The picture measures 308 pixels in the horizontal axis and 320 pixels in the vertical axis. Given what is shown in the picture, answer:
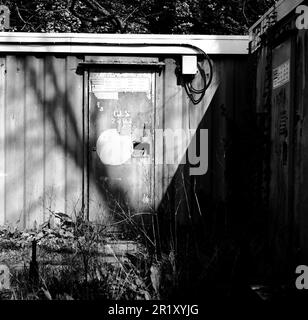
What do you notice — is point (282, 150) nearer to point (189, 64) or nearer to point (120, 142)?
point (189, 64)

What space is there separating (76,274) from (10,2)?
12798mm

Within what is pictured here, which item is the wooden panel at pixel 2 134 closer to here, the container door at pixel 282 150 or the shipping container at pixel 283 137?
the shipping container at pixel 283 137

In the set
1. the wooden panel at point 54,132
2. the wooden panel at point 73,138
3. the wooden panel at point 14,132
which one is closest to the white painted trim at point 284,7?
the wooden panel at point 73,138

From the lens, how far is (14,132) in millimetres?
6598

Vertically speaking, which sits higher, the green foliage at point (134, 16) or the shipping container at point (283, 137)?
the green foliage at point (134, 16)

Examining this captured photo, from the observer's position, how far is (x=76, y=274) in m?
4.09

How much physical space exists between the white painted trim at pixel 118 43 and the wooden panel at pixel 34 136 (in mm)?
258

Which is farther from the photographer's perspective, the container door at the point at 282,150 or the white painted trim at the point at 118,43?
the white painted trim at the point at 118,43

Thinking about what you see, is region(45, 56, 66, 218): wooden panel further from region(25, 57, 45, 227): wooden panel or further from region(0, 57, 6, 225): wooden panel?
region(0, 57, 6, 225): wooden panel

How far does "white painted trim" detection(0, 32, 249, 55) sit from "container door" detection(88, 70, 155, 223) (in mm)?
327

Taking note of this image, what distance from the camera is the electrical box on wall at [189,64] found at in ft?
21.5

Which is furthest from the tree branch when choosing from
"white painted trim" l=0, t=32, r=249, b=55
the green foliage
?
"white painted trim" l=0, t=32, r=249, b=55
